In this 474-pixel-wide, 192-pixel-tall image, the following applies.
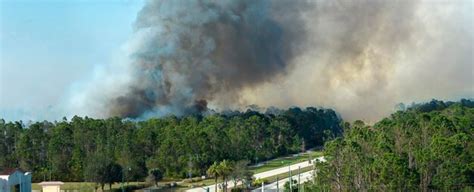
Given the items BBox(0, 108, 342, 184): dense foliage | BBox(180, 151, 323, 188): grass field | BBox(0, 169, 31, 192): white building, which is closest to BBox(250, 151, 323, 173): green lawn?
BBox(180, 151, 323, 188): grass field

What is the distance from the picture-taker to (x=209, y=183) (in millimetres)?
40125

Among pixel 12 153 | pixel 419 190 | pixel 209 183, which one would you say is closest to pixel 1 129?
pixel 12 153

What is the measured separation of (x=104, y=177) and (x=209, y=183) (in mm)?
5241

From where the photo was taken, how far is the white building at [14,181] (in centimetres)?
3300

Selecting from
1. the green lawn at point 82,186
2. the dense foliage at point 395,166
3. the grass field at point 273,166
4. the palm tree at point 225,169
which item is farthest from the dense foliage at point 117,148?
the dense foliage at point 395,166

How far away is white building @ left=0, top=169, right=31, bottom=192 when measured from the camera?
33000 millimetres

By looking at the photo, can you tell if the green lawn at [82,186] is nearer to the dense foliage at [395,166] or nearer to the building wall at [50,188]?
the building wall at [50,188]

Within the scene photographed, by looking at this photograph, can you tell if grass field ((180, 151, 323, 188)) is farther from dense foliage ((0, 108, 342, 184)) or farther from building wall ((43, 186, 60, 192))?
building wall ((43, 186, 60, 192))

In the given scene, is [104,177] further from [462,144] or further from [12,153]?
[462,144]

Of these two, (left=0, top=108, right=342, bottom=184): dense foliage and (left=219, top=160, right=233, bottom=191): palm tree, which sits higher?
(left=0, top=108, right=342, bottom=184): dense foliage

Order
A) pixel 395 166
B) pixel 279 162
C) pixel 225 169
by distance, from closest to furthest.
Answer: pixel 395 166, pixel 225 169, pixel 279 162

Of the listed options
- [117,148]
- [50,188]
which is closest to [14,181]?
[50,188]

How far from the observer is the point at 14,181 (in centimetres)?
3397

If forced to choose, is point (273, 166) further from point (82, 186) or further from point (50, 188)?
point (50, 188)
